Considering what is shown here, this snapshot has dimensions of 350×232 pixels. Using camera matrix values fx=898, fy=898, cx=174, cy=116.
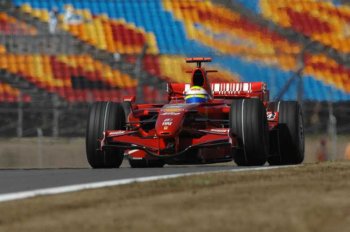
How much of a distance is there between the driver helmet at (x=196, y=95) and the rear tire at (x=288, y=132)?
3.27ft

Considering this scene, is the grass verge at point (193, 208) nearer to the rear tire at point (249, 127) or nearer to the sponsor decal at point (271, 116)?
the rear tire at point (249, 127)

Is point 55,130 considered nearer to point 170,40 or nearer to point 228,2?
point 170,40

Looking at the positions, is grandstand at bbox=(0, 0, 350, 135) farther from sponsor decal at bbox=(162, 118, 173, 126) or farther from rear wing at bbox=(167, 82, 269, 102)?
sponsor decal at bbox=(162, 118, 173, 126)

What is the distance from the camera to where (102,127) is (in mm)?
12109

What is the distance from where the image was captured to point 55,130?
Answer: 68.5 ft

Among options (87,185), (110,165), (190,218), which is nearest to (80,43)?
(110,165)

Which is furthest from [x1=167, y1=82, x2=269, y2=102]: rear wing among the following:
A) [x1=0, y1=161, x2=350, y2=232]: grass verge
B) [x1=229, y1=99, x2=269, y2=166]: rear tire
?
[x1=0, y1=161, x2=350, y2=232]: grass verge

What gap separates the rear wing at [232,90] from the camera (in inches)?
530

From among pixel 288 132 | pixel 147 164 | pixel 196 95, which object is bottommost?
pixel 147 164

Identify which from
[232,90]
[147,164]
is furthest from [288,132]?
[147,164]

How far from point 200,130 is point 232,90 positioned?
218 centimetres

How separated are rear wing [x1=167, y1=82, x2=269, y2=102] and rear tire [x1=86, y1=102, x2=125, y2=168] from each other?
4.91 ft

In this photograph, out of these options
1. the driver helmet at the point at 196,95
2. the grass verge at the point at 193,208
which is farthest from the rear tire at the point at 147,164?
the grass verge at the point at 193,208

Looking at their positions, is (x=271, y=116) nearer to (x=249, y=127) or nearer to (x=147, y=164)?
(x=249, y=127)
